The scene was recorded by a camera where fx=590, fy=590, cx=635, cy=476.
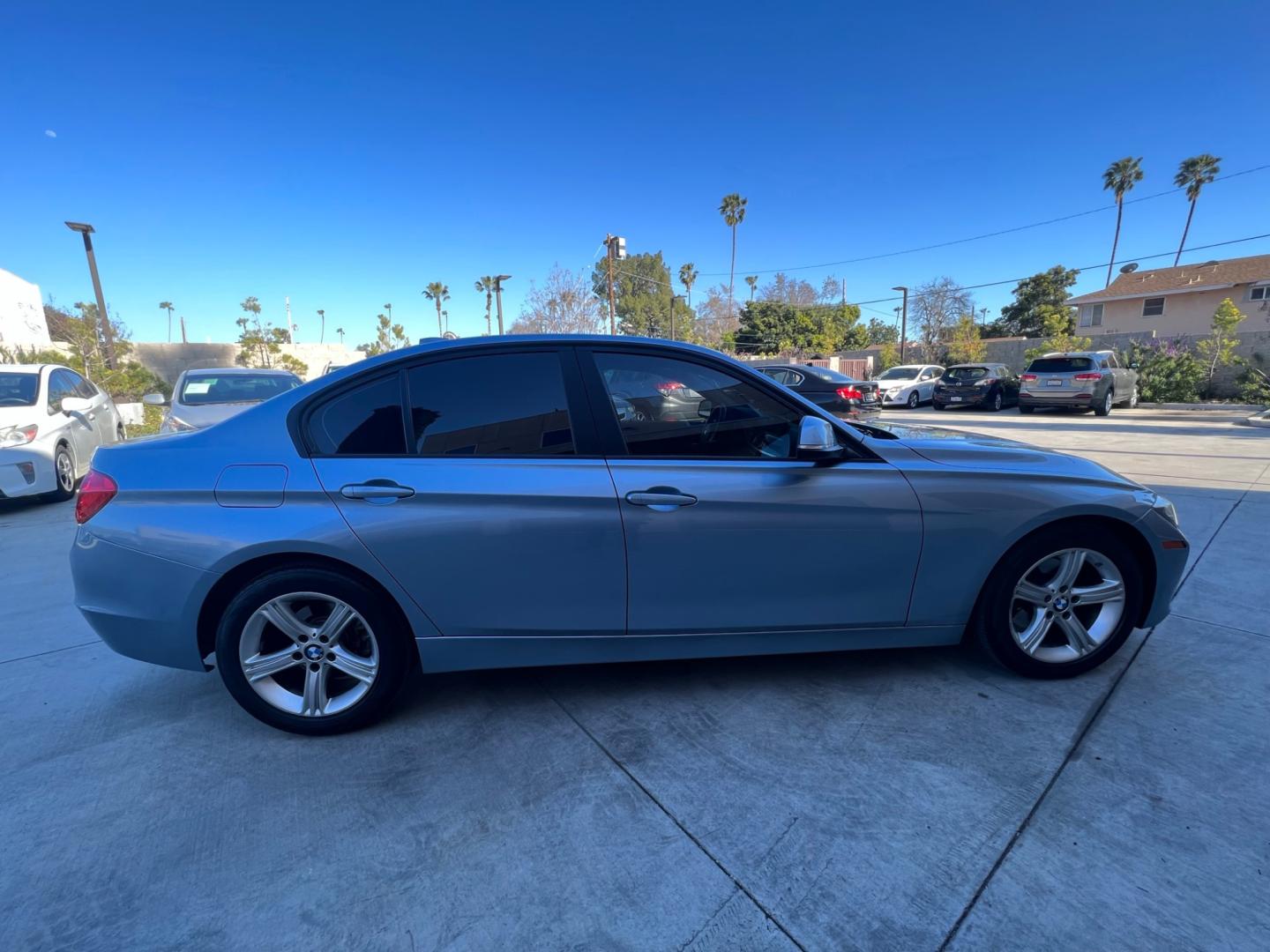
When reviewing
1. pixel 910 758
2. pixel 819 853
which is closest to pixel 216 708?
pixel 819 853

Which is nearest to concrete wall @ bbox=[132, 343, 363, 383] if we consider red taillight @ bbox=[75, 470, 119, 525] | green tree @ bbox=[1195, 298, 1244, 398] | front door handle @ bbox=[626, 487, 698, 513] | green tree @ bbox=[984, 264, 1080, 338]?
red taillight @ bbox=[75, 470, 119, 525]

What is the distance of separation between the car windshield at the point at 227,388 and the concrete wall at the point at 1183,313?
30018 millimetres

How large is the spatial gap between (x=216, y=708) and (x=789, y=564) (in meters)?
2.60

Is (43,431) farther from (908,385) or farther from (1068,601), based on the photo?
(908,385)

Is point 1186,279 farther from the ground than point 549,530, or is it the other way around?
point 1186,279

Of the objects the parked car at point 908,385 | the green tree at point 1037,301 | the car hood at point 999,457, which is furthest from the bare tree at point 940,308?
the car hood at point 999,457

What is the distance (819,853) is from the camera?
1794 mm

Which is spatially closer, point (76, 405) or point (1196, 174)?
point (76, 405)

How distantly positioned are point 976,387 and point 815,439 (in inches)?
747

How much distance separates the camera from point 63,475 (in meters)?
6.54

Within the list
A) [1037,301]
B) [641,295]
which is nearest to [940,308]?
[1037,301]

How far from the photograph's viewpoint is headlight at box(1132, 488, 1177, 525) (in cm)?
261

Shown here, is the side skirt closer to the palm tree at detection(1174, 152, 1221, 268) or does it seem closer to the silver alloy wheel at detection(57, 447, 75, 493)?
the silver alloy wheel at detection(57, 447, 75, 493)

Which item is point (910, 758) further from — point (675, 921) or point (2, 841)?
point (2, 841)
